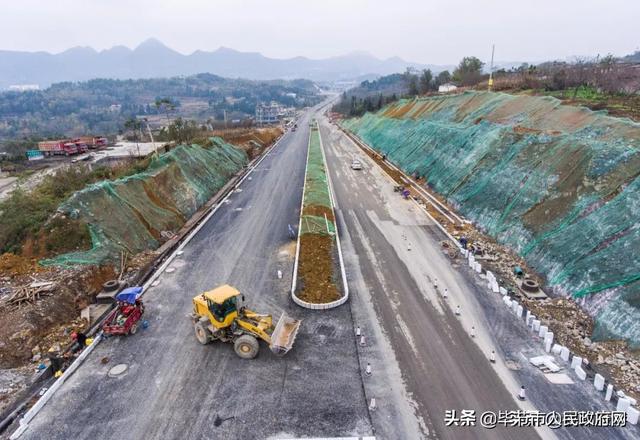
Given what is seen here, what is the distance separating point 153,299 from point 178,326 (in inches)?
112

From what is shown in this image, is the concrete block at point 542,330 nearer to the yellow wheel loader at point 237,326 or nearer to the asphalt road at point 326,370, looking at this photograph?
the asphalt road at point 326,370

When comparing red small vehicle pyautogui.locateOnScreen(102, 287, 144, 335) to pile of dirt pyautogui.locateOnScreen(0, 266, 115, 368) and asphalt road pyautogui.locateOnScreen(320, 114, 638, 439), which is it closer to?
pile of dirt pyautogui.locateOnScreen(0, 266, 115, 368)

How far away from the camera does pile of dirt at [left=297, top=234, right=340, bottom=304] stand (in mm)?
17455

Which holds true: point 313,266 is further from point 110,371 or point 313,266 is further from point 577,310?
point 577,310

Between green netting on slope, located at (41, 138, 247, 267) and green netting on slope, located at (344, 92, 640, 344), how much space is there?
2142 cm

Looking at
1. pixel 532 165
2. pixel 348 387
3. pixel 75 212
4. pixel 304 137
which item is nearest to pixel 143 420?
pixel 348 387

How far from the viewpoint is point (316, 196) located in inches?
1233

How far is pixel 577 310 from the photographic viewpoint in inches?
612

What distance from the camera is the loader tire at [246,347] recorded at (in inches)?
524

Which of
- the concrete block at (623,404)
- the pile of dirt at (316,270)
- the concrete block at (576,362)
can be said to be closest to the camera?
the concrete block at (623,404)

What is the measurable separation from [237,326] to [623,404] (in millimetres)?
12584

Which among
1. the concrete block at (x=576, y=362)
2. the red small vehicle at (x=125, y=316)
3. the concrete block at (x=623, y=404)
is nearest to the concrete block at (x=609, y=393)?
the concrete block at (x=623, y=404)

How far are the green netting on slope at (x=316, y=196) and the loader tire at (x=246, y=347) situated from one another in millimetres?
11500

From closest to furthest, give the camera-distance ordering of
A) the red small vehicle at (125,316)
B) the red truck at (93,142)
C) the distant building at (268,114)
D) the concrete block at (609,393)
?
1. the concrete block at (609,393)
2. the red small vehicle at (125,316)
3. the red truck at (93,142)
4. the distant building at (268,114)
